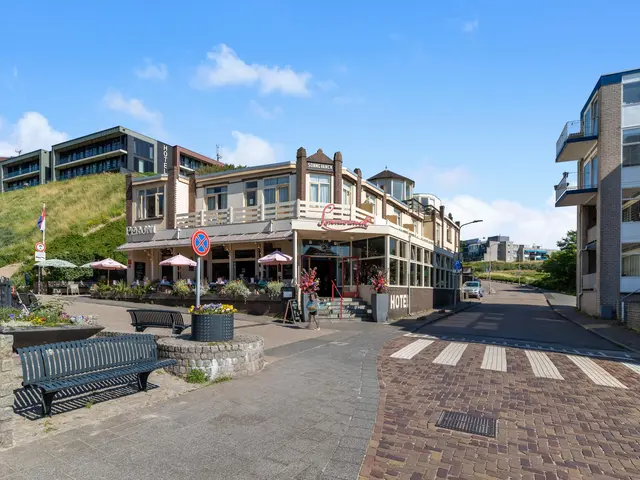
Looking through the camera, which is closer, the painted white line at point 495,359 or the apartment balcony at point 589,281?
the painted white line at point 495,359

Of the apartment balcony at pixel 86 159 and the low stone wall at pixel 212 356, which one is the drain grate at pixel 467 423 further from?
the apartment balcony at pixel 86 159

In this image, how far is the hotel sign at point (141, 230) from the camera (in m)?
23.8

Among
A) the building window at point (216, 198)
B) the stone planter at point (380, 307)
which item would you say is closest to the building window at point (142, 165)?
the building window at point (216, 198)

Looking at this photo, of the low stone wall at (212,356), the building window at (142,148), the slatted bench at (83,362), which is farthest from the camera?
the building window at (142,148)

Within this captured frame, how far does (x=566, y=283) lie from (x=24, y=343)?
5929 centimetres

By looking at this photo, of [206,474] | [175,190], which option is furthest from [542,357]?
[175,190]

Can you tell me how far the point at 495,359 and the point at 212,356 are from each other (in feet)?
21.4

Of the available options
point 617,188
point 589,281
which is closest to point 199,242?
point 617,188

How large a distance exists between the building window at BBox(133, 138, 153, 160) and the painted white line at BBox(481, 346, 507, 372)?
6194cm

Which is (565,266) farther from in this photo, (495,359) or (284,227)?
(495,359)

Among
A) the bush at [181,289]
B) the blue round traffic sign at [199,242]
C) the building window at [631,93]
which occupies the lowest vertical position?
the bush at [181,289]

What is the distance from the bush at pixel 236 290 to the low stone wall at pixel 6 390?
13944mm

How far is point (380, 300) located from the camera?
1706 centimetres

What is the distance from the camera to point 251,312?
59.0 ft
